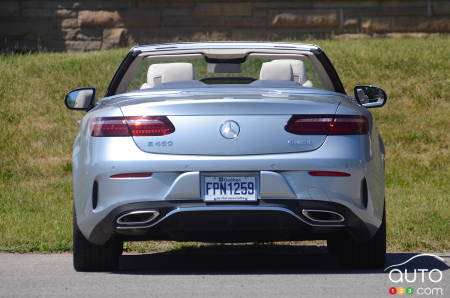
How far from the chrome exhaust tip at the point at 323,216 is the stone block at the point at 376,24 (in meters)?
13.3

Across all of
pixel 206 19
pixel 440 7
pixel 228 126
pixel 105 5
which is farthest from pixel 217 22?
pixel 228 126

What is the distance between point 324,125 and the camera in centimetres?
748

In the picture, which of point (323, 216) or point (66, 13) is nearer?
point (323, 216)

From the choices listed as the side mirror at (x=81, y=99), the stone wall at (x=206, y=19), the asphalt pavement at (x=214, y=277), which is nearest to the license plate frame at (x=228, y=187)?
the asphalt pavement at (x=214, y=277)

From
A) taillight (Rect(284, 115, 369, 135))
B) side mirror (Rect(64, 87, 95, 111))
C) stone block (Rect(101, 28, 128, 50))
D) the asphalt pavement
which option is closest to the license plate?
taillight (Rect(284, 115, 369, 135))

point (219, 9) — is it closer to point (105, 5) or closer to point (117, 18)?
point (117, 18)

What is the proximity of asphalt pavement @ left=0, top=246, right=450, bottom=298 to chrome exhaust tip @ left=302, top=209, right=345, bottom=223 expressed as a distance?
371 mm

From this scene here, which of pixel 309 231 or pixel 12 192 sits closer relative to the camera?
pixel 309 231

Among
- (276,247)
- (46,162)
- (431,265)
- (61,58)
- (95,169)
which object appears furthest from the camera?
(61,58)

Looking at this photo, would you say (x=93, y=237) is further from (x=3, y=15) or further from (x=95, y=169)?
(x=3, y=15)

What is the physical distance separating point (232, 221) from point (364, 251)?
1103mm

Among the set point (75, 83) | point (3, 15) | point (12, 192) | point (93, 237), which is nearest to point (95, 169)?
point (93, 237)

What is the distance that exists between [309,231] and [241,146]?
2.30ft

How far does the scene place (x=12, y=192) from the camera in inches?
523
